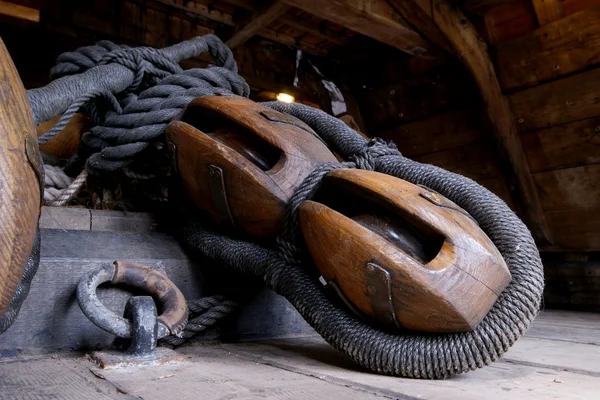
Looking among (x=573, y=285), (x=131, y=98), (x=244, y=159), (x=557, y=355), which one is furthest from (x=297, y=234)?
(x=573, y=285)

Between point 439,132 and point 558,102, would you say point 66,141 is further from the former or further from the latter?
point 558,102

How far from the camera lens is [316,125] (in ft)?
3.54

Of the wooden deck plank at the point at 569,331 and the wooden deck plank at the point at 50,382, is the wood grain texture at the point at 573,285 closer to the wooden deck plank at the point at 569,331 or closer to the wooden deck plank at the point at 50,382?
the wooden deck plank at the point at 569,331

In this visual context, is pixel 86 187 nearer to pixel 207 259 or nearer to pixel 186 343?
pixel 207 259

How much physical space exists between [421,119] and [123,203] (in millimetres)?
1989

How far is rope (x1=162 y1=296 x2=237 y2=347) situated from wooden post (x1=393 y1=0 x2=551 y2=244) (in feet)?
5.97

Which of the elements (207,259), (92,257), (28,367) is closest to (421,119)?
(207,259)

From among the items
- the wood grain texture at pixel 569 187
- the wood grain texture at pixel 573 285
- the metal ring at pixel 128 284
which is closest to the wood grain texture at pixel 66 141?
the metal ring at pixel 128 284

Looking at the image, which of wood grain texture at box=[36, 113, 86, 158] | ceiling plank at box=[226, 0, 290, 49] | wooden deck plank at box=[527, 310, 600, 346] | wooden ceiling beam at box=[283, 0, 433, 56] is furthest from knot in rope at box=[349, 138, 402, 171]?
ceiling plank at box=[226, 0, 290, 49]

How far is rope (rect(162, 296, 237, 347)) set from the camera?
2.94 ft

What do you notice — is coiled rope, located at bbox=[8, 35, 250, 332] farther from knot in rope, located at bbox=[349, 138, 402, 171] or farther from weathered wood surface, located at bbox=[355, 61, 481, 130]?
weathered wood surface, located at bbox=[355, 61, 481, 130]

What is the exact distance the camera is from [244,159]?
0.89 meters

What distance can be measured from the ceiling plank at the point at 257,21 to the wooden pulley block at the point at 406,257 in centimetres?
168

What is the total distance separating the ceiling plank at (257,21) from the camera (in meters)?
2.25
